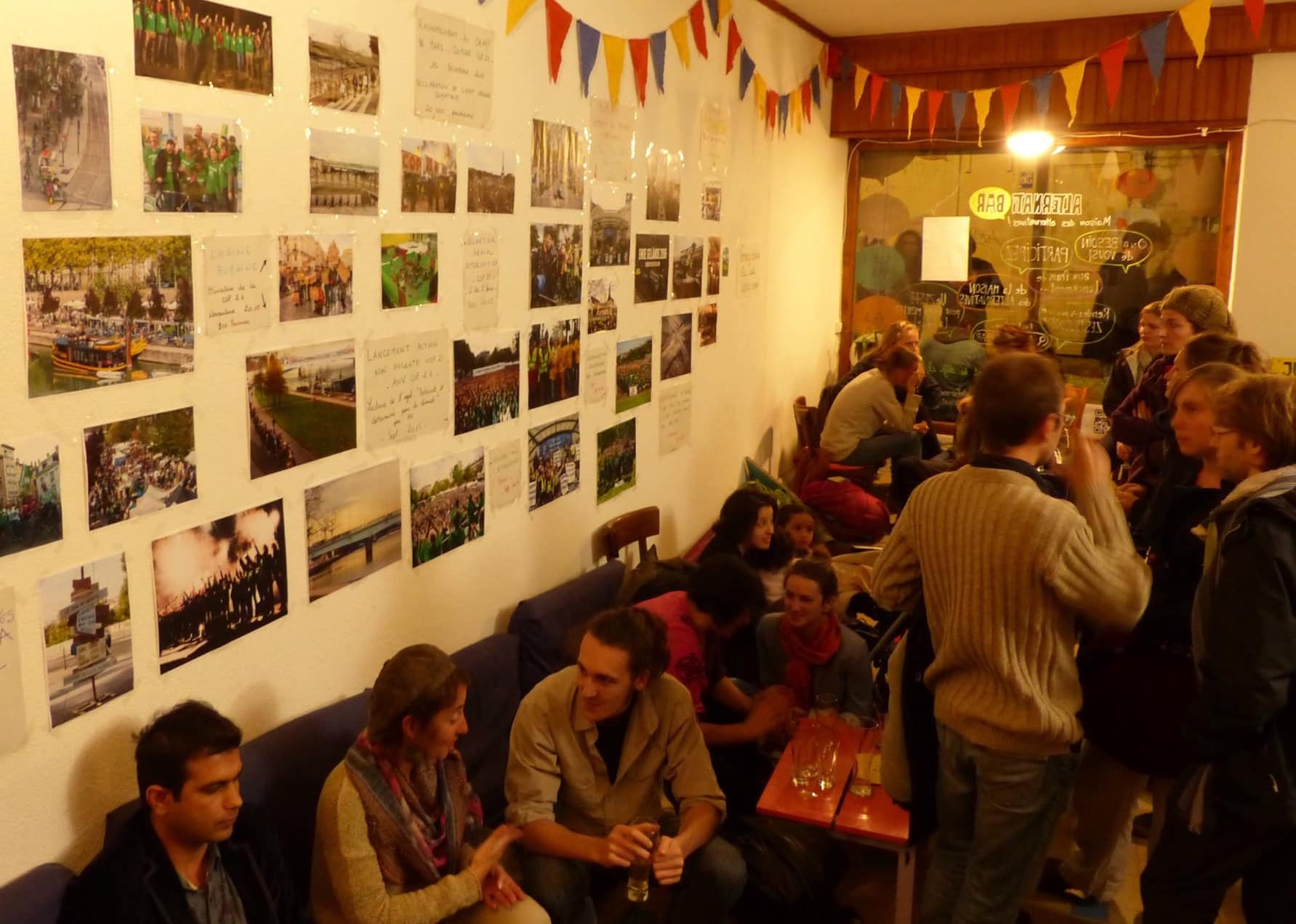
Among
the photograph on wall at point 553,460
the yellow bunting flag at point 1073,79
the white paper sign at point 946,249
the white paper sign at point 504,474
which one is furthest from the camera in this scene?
the white paper sign at point 946,249

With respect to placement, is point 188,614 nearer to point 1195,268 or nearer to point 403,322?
point 403,322

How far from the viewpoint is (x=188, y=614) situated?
2217mm

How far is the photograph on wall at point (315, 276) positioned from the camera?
238 centimetres

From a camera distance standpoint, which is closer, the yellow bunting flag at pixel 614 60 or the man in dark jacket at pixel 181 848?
the man in dark jacket at pixel 181 848

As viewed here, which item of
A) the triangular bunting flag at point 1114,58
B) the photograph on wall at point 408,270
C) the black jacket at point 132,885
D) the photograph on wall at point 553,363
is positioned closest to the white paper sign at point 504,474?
the photograph on wall at point 553,363

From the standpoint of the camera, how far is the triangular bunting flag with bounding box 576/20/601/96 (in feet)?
11.5

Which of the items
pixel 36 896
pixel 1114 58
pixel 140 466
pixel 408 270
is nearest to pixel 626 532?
pixel 408 270

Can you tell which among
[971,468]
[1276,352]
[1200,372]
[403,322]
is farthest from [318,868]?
[1276,352]

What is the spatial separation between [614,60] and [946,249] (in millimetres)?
3534

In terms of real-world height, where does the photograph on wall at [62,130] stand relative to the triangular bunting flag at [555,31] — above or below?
below

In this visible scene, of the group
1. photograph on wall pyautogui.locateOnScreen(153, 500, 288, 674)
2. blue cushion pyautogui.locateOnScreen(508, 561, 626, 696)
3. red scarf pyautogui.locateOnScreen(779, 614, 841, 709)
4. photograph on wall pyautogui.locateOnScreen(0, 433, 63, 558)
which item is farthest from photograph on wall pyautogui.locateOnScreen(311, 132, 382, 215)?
red scarf pyautogui.locateOnScreen(779, 614, 841, 709)

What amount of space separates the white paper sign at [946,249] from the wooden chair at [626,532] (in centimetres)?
330

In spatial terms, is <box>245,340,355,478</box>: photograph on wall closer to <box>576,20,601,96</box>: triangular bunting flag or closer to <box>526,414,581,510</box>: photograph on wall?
<box>526,414,581,510</box>: photograph on wall

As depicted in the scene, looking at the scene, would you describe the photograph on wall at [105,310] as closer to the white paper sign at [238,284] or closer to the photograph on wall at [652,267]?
the white paper sign at [238,284]
